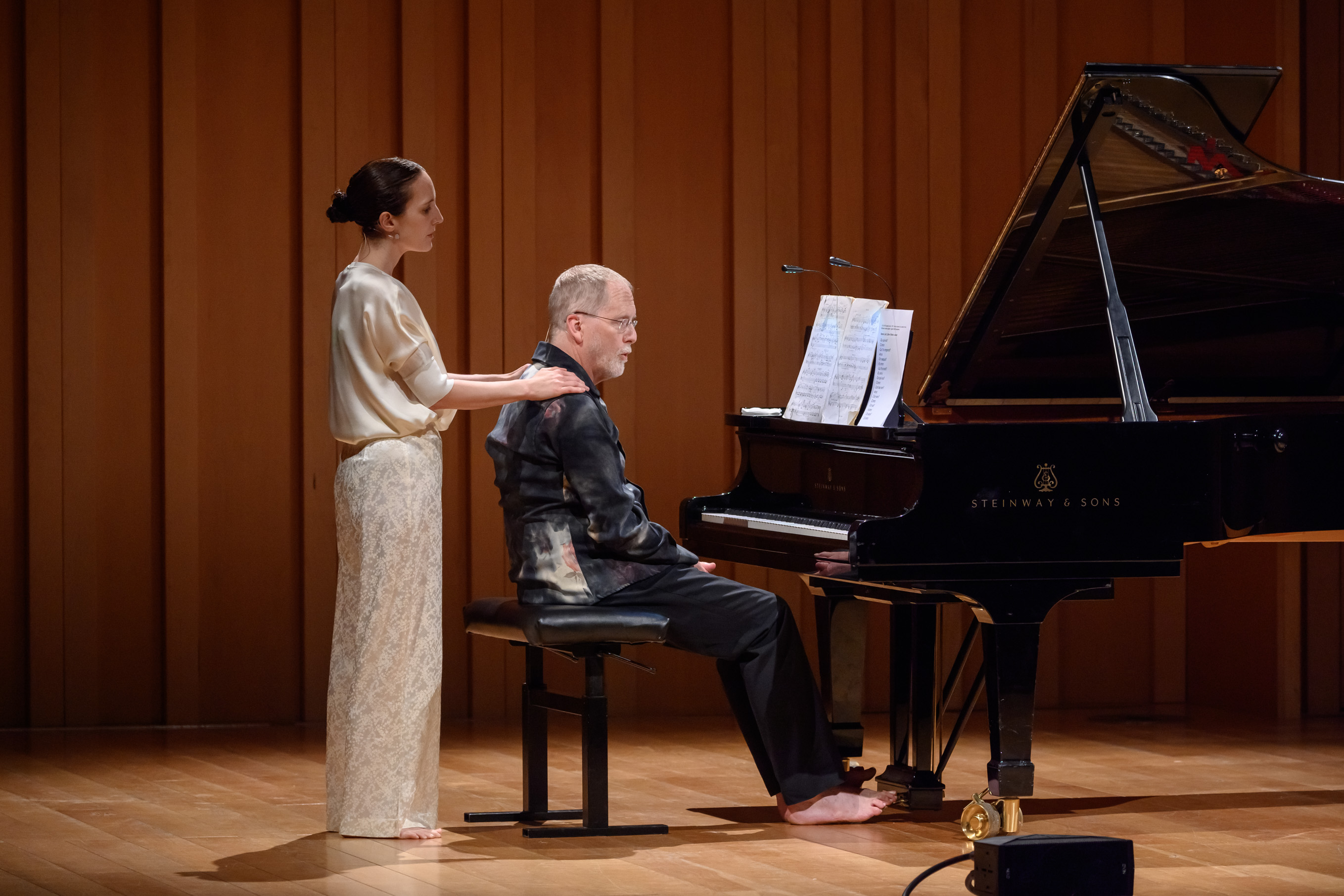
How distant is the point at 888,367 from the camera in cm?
421

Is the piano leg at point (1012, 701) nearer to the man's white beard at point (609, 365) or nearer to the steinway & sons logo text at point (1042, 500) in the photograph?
the steinway & sons logo text at point (1042, 500)

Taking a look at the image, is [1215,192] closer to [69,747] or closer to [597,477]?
[597,477]

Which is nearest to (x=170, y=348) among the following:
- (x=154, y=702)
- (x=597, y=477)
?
(x=154, y=702)

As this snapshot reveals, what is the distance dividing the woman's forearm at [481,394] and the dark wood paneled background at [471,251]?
2.08m

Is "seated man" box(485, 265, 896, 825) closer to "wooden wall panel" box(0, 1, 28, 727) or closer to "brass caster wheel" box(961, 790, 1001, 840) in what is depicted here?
"brass caster wheel" box(961, 790, 1001, 840)

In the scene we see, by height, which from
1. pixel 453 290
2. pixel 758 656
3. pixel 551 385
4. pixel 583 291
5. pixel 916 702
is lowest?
pixel 916 702

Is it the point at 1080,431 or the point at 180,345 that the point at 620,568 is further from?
the point at 180,345

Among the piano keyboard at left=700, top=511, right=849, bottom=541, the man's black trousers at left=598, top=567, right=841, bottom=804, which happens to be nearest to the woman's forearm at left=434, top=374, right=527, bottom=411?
the man's black trousers at left=598, top=567, right=841, bottom=804

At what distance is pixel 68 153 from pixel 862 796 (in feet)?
11.5

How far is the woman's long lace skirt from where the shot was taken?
402 cm

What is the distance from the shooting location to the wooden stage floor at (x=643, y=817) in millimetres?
3596

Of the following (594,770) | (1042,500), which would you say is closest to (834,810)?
(594,770)

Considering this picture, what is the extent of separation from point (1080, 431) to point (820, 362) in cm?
80

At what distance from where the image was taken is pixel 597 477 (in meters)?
4.01
